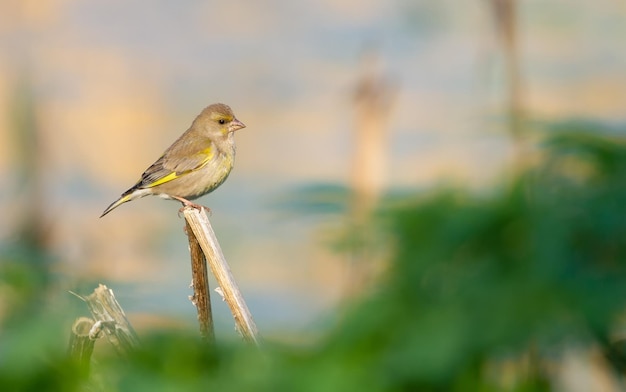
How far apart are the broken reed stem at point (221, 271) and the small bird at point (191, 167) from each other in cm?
223

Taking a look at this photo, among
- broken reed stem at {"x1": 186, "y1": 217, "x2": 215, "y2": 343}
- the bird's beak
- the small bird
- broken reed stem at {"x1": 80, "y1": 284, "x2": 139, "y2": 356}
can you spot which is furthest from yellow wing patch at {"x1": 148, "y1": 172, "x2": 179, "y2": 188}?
broken reed stem at {"x1": 80, "y1": 284, "x2": 139, "y2": 356}

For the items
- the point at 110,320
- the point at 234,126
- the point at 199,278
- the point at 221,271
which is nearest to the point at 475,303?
the point at 110,320

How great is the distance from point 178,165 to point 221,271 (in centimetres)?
269

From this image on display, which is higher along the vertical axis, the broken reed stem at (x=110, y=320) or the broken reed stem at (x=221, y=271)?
the broken reed stem at (x=110, y=320)

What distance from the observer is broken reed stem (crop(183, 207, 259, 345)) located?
187cm

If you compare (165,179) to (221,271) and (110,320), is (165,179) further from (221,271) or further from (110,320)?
(110,320)

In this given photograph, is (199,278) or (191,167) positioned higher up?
(199,278)

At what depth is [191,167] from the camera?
184 inches

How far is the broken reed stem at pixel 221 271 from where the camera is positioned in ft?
6.14

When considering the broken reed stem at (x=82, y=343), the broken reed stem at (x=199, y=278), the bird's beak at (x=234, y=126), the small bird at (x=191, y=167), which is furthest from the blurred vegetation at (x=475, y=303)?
the bird's beak at (x=234, y=126)

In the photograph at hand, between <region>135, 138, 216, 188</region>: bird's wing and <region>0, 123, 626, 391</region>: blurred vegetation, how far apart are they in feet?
12.2

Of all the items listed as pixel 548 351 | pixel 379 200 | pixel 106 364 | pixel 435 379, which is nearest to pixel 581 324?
pixel 548 351

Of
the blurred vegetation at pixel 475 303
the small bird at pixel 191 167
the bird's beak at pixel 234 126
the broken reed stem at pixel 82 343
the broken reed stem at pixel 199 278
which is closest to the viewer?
the blurred vegetation at pixel 475 303

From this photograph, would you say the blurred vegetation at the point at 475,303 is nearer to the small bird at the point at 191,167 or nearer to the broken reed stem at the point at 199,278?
the broken reed stem at the point at 199,278
